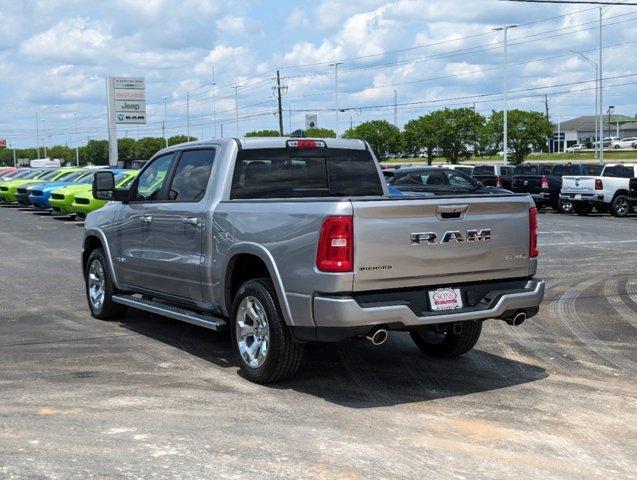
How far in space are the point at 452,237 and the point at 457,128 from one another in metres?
76.7

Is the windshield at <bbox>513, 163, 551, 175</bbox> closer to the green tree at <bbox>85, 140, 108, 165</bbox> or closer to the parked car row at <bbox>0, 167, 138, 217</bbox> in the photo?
the parked car row at <bbox>0, 167, 138, 217</bbox>

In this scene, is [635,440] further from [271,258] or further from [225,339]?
[225,339]

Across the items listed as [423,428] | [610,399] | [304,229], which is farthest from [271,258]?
[610,399]

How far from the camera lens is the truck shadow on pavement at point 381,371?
686 centimetres

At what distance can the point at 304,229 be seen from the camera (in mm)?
6543

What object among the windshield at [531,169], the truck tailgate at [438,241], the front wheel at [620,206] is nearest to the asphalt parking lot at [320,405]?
the truck tailgate at [438,241]

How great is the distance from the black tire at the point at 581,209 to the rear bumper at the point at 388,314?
2520 centimetres

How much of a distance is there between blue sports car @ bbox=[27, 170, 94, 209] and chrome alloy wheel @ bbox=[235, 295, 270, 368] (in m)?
25.7

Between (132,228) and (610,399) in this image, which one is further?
(132,228)

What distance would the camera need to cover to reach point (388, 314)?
639 cm

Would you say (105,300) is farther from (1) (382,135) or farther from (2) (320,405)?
(1) (382,135)

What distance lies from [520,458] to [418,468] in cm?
65

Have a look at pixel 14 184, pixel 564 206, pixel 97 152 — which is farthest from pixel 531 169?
pixel 97 152

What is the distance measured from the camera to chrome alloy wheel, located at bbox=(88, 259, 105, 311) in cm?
999
